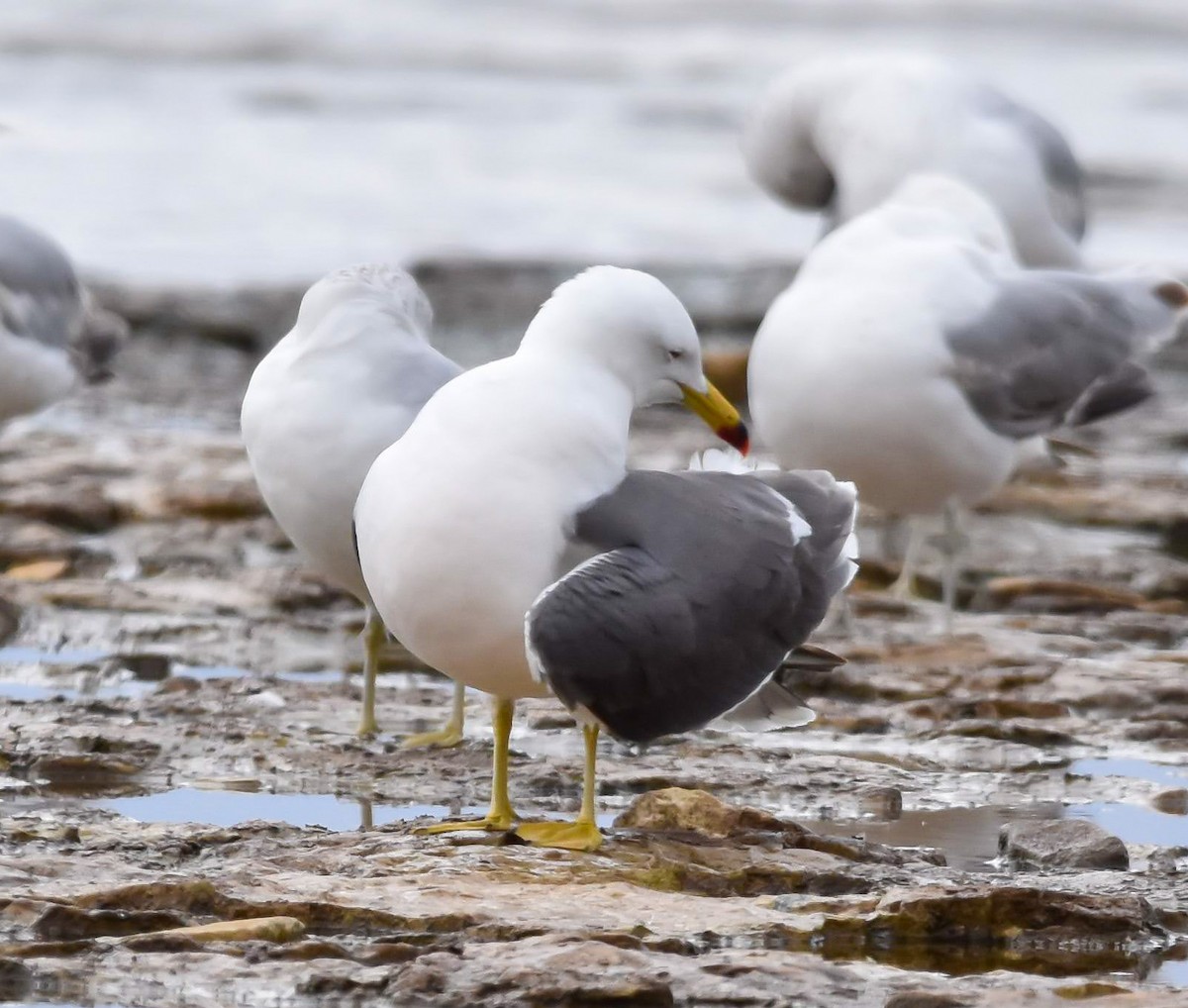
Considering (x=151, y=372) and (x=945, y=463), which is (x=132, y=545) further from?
(x=151, y=372)

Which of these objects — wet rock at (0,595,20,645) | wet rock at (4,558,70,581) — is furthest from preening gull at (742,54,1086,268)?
wet rock at (0,595,20,645)

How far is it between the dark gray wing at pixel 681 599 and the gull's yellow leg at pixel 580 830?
0.52 ft

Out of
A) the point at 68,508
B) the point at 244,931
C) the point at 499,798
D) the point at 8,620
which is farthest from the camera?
the point at 68,508

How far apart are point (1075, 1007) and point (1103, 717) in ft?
8.09

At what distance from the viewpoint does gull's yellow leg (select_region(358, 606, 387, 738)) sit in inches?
205

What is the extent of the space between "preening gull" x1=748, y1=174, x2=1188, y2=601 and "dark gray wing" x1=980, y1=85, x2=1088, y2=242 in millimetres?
2358

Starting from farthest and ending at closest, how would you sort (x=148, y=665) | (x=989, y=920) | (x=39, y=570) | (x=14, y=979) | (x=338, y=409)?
1. (x=39, y=570)
2. (x=148, y=665)
3. (x=338, y=409)
4. (x=989, y=920)
5. (x=14, y=979)

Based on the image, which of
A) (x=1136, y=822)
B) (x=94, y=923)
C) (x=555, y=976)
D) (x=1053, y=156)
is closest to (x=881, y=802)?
(x=1136, y=822)

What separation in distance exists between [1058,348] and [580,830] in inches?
144

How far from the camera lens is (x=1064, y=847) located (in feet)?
13.8

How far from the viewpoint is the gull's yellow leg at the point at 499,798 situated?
167 inches

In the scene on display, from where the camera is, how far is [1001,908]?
3672 millimetres

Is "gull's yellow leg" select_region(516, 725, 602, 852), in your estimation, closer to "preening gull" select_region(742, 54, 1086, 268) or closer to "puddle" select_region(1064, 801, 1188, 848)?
"puddle" select_region(1064, 801, 1188, 848)

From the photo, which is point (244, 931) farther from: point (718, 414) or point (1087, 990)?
point (718, 414)
